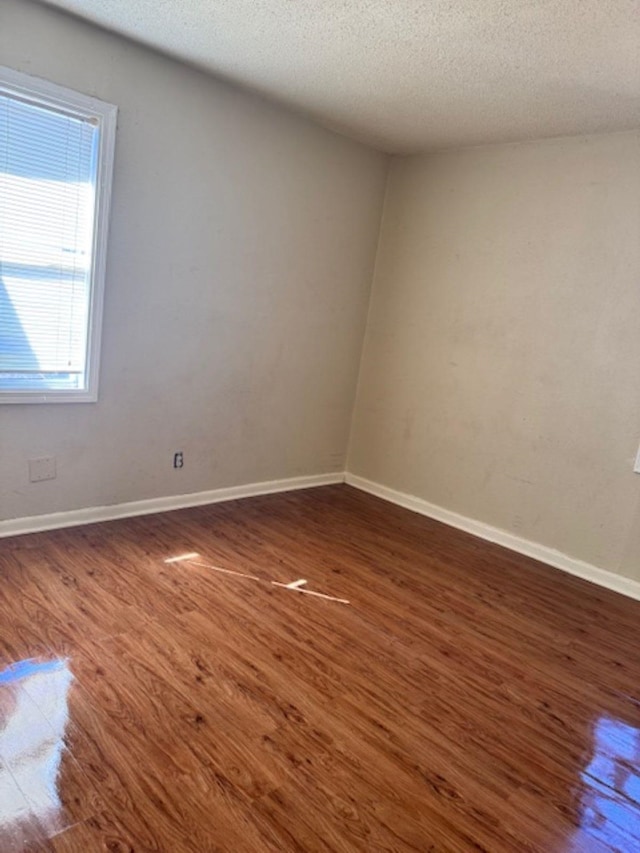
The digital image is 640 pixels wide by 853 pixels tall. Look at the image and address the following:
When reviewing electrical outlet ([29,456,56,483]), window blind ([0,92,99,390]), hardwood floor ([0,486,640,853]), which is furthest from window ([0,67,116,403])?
hardwood floor ([0,486,640,853])

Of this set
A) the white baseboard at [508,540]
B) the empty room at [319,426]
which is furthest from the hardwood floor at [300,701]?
the white baseboard at [508,540]

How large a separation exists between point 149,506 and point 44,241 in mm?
1559

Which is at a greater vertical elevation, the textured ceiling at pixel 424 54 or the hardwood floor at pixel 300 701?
the textured ceiling at pixel 424 54

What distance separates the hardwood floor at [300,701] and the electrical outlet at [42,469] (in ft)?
1.04

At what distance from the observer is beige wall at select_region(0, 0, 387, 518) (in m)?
2.88

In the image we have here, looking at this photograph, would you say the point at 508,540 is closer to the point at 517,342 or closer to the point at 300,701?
the point at 517,342

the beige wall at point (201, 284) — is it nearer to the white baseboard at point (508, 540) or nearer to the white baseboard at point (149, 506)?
the white baseboard at point (149, 506)

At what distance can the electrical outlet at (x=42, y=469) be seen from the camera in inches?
115

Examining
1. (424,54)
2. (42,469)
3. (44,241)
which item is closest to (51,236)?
(44,241)

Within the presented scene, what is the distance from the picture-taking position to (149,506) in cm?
344

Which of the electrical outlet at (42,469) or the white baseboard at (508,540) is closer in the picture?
the electrical outlet at (42,469)

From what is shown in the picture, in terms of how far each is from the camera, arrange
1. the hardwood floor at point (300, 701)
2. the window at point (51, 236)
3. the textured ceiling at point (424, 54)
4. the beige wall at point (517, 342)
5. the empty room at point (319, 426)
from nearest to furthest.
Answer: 1. the hardwood floor at point (300, 701)
2. the empty room at point (319, 426)
3. the textured ceiling at point (424, 54)
4. the window at point (51, 236)
5. the beige wall at point (517, 342)

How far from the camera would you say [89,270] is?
2.93 meters

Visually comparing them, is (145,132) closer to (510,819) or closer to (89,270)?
(89,270)
